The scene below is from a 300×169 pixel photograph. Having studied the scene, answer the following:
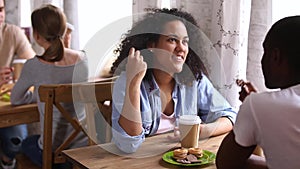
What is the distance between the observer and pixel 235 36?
75.5 inches

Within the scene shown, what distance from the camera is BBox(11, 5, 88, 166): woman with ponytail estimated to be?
2.10 meters

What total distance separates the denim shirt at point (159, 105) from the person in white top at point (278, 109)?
18.0 inches

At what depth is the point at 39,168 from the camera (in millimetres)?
2086

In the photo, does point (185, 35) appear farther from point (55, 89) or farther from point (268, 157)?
point (268, 157)

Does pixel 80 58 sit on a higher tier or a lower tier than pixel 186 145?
higher

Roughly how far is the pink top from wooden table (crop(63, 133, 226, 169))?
0.10m

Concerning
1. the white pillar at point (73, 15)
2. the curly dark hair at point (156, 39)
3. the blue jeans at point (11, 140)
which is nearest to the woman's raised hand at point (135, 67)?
the curly dark hair at point (156, 39)

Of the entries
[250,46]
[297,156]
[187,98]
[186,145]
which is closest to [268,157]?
[297,156]

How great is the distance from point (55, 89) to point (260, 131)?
1.01 m

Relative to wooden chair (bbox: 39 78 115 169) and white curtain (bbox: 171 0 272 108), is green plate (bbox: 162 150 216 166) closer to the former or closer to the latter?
wooden chair (bbox: 39 78 115 169)

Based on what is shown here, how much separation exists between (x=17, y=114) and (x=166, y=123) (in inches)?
29.7

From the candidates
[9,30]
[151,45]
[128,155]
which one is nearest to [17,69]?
[9,30]

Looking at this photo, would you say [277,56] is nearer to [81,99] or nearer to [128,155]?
[128,155]

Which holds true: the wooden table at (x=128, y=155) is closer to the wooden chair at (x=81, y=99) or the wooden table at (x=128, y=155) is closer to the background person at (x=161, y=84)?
the background person at (x=161, y=84)
